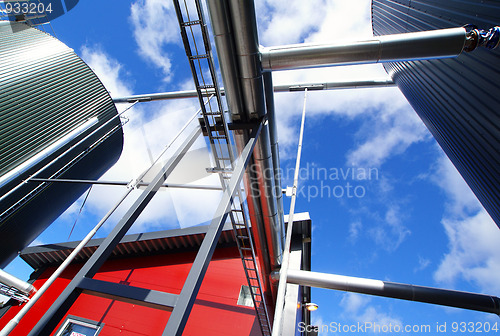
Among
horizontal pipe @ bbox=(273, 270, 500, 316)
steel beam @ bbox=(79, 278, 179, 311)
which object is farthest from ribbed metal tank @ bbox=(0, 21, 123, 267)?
horizontal pipe @ bbox=(273, 270, 500, 316)

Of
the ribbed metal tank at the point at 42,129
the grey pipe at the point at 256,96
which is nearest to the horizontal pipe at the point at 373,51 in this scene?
the grey pipe at the point at 256,96

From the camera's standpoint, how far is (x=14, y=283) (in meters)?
8.59

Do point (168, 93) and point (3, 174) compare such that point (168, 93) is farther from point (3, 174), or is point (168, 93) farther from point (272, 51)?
point (272, 51)

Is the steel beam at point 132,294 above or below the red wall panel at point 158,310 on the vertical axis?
below

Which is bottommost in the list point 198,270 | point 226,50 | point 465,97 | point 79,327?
point 198,270

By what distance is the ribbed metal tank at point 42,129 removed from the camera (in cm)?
823

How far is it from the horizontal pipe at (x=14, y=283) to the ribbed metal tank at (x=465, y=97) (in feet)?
44.3

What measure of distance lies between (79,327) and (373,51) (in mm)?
11870

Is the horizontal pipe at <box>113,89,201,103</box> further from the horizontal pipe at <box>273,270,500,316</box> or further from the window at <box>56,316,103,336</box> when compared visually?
the window at <box>56,316,103,336</box>

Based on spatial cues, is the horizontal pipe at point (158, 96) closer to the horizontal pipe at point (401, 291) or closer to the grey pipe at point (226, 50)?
the grey pipe at point (226, 50)

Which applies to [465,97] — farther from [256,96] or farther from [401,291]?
[256,96]

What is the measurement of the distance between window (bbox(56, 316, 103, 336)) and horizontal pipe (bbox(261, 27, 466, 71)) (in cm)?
988

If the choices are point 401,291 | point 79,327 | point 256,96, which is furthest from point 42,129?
point 401,291

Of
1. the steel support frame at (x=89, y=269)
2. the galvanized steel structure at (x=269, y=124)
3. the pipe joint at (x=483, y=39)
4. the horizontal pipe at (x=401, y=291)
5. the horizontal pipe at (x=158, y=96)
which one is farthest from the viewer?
the horizontal pipe at (x=158, y=96)
